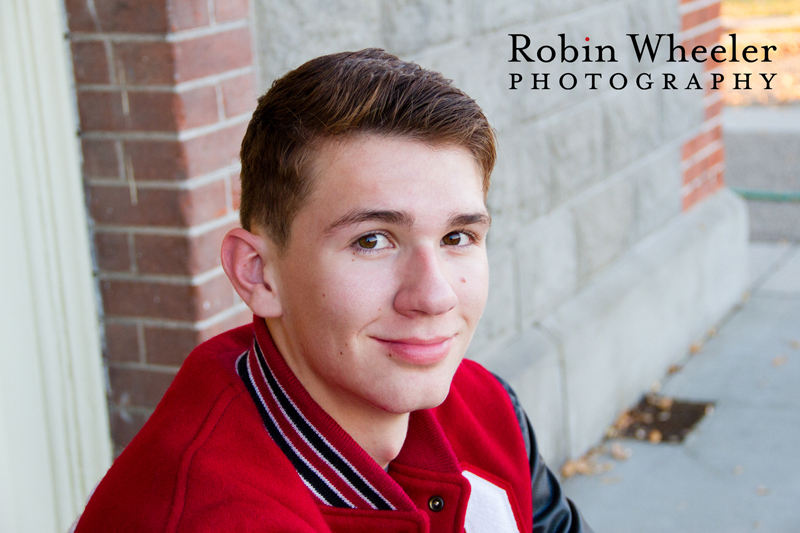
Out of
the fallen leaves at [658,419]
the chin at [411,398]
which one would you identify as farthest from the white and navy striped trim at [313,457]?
the fallen leaves at [658,419]

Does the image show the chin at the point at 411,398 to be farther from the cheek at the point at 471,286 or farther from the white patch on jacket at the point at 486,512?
the white patch on jacket at the point at 486,512

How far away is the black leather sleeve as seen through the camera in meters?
1.98

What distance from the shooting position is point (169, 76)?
242cm

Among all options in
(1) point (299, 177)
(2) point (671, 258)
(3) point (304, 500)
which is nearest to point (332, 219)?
(1) point (299, 177)

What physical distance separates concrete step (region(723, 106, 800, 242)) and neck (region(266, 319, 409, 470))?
6425mm

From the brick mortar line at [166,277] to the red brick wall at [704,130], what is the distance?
11.4 feet

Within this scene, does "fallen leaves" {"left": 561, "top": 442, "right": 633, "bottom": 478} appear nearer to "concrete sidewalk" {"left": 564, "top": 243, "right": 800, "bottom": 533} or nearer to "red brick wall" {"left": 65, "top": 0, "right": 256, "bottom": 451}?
"concrete sidewalk" {"left": 564, "top": 243, "right": 800, "bottom": 533}

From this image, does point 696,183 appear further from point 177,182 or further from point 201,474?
point 201,474

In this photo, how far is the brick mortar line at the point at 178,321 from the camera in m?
2.56

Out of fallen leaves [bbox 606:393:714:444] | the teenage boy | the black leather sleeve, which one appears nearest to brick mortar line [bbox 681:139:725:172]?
fallen leaves [bbox 606:393:714:444]

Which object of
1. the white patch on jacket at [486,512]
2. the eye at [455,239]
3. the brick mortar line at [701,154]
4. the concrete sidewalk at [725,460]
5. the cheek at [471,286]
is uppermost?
the eye at [455,239]

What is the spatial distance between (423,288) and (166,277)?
4.05 ft

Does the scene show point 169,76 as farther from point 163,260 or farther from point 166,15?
point 163,260

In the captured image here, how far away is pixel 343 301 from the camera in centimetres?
154
